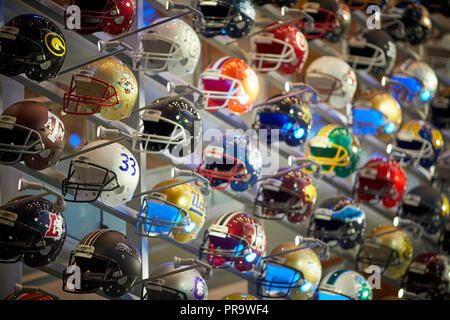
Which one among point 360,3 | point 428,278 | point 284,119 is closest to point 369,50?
point 360,3

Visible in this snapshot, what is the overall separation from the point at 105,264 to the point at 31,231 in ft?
1.19

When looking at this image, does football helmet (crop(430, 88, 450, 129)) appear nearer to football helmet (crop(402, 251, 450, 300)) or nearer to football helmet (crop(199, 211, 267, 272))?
football helmet (crop(402, 251, 450, 300))

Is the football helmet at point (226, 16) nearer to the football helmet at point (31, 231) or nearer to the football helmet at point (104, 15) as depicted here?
the football helmet at point (104, 15)

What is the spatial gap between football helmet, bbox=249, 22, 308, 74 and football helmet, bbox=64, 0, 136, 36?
96 cm

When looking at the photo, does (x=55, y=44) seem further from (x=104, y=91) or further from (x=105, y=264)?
(x=105, y=264)

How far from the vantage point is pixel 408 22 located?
556 centimetres

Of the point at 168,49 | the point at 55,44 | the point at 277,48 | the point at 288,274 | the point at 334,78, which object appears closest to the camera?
the point at 55,44

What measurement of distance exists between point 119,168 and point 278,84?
1691 mm

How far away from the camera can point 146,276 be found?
404 cm

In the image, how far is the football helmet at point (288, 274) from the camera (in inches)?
170

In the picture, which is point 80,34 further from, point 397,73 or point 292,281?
point 397,73

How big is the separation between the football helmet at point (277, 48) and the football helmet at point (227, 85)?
0.91ft
